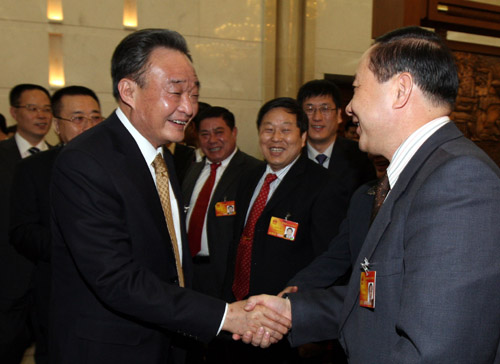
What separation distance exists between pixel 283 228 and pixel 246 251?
0.29 m

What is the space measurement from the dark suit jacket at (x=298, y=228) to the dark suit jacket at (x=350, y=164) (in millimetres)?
811

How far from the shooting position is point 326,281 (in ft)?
7.08

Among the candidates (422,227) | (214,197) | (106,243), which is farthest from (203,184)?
(422,227)

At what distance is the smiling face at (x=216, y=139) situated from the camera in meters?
3.71

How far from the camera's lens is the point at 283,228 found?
2.52m

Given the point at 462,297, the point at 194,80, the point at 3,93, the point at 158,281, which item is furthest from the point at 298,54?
the point at 462,297

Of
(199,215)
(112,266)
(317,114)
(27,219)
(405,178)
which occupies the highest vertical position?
(317,114)

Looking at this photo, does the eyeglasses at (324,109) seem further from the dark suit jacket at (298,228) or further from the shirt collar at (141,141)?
the shirt collar at (141,141)

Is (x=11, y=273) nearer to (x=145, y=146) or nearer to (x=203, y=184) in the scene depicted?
(x=203, y=184)

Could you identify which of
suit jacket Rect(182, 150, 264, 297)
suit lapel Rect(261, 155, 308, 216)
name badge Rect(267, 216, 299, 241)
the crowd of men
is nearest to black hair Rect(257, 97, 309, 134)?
the crowd of men

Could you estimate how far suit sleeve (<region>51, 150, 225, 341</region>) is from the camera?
1.54 metres

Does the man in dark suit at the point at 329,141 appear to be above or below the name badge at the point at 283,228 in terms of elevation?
above

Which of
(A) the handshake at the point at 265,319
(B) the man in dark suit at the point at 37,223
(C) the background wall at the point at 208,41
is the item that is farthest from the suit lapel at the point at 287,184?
(C) the background wall at the point at 208,41

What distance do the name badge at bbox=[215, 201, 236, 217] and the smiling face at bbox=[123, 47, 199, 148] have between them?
5.20ft
